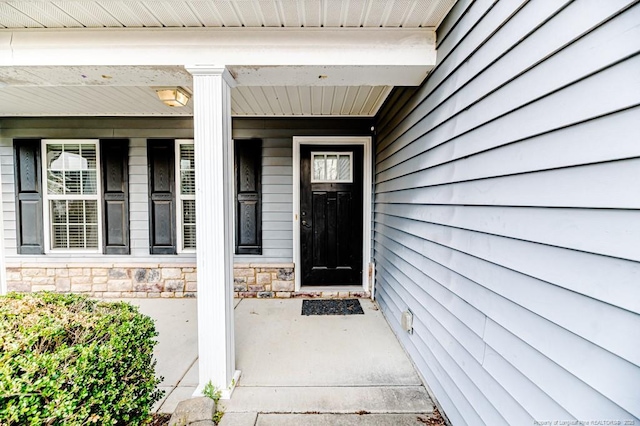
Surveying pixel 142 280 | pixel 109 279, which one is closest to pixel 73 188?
pixel 109 279

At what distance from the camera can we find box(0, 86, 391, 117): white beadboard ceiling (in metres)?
2.80

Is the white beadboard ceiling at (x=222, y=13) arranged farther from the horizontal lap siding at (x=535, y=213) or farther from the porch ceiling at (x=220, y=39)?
the horizontal lap siding at (x=535, y=213)

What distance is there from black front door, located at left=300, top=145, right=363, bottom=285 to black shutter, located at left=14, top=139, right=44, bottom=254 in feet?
11.3

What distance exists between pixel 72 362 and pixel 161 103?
289 cm

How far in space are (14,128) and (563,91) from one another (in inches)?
219

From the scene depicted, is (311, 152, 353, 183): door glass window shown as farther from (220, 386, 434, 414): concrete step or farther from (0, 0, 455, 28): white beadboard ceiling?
(220, 386, 434, 414): concrete step

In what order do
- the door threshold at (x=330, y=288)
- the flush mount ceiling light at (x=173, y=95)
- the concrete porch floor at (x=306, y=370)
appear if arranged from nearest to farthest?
the concrete porch floor at (x=306, y=370)
the flush mount ceiling light at (x=173, y=95)
the door threshold at (x=330, y=288)

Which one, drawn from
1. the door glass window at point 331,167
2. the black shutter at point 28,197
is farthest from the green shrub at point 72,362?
the black shutter at point 28,197

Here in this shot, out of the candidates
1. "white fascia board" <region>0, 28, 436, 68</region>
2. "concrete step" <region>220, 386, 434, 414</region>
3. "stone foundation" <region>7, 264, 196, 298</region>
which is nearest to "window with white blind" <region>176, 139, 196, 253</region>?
"stone foundation" <region>7, 264, 196, 298</region>

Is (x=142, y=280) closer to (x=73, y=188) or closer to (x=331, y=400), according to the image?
(x=73, y=188)

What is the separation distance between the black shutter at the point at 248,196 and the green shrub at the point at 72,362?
6.85 ft

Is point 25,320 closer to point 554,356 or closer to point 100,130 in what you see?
point 554,356

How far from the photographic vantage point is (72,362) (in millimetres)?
1162

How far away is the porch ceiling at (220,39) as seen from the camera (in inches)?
63.4
